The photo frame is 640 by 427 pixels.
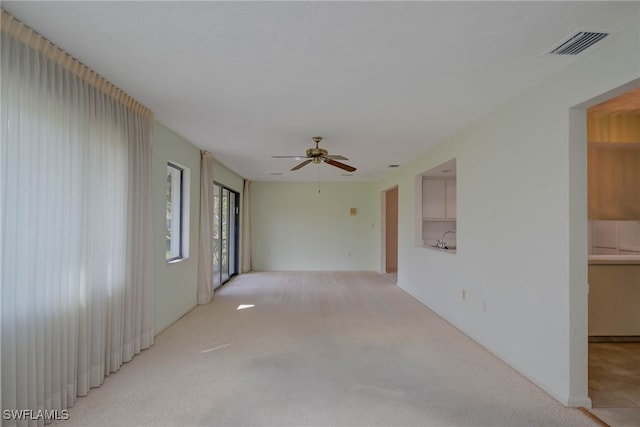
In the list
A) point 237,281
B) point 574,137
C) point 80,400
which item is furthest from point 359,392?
point 237,281

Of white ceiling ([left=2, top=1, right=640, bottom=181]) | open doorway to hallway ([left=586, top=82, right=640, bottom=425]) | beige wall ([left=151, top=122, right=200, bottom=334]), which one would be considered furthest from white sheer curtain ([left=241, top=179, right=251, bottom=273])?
open doorway to hallway ([left=586, top=82, right=640, bottom=425])

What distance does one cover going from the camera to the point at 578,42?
210 cm

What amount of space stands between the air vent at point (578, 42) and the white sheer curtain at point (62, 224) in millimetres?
3194

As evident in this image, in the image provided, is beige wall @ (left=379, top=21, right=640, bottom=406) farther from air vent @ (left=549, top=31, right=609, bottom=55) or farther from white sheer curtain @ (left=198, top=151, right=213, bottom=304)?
white sheer curtain @ (left=198, top=151, right=213, bottom=304)

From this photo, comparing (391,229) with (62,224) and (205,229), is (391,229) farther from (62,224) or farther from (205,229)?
(62,224)

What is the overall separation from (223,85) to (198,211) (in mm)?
2880

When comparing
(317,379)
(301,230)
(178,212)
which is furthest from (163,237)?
(301,230)

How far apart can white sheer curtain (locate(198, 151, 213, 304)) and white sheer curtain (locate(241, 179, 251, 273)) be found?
10.1 ft

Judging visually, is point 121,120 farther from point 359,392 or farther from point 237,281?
point 237,281

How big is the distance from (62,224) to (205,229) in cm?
313

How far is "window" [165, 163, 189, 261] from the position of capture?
474 centimetres

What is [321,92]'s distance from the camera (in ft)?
9.70

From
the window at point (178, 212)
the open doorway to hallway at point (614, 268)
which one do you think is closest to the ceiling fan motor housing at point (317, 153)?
the window at point (178, 212)

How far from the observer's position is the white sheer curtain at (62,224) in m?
1.90
